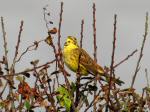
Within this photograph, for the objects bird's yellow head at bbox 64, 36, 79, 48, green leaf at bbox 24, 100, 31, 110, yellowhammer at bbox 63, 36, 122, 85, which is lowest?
green leaf at bbox 24, 100, 31, 110

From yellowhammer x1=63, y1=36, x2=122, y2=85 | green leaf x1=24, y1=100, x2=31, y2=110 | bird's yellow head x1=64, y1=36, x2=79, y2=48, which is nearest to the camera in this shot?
green leaf x1=24, y1=100, x2=31, y2=110

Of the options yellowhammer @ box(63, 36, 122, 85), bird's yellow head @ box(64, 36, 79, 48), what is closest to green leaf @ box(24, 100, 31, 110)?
yellowhammer @ box(63, 36, 122, 85)

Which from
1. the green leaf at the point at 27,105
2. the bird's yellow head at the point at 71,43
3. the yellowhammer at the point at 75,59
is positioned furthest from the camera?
the bird's yellow head at the point at 71,43

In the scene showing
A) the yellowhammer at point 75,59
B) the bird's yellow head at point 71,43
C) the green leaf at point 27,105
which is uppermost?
the bird's yellow head at point 71,43

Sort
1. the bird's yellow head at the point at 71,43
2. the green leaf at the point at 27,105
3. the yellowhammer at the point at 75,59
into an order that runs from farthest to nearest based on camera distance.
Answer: the bird's yellow head at the point at 71,43 → the yellowhammer at the point at 75,59 → the green leaf at the point at 27,105

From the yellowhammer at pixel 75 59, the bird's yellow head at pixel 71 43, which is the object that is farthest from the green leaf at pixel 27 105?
the bird's yellow head at pixel 71 43

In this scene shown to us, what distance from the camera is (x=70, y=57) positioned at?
27.8 feet

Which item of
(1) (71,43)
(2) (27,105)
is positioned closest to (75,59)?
(1) (71,43)

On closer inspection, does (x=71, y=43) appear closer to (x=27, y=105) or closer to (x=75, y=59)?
(x=75, y=59)

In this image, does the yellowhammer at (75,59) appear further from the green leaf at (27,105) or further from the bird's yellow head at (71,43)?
the green leaf at (27,105)

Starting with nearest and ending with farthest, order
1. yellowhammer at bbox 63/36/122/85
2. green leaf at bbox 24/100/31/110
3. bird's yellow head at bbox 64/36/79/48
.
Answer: green leaf at bbox 24/100/31/110, yellowhammer at bbox 63/36/122/85, bird's yellow head at bbox 64/36/79/48

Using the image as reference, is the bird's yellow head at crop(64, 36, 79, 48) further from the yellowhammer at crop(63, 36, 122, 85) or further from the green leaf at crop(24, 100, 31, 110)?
the green leaf at crop(24, 100, 31, 110)

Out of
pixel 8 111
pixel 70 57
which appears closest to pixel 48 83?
pixel 8 111

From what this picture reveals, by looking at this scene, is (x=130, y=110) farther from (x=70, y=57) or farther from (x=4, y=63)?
(x=70, y=57)
